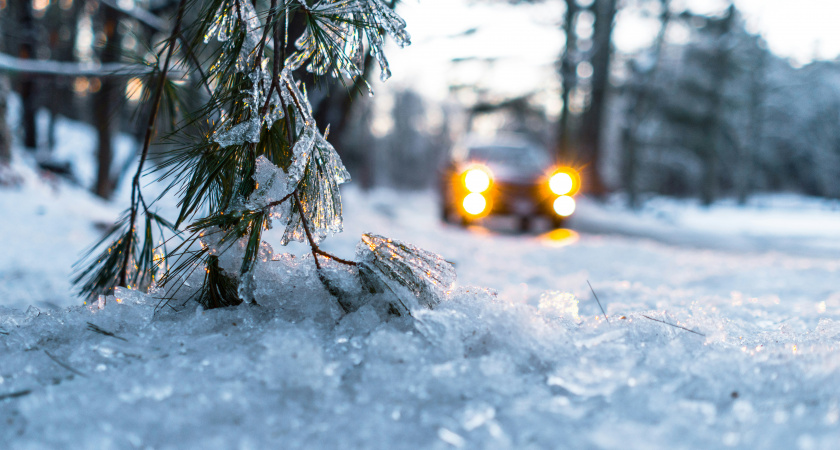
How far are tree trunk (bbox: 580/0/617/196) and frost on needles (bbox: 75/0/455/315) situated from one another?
1060cm

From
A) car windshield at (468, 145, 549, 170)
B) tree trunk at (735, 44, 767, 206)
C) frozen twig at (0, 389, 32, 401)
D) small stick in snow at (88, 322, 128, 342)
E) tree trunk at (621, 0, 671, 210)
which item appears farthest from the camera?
tree trunk at (735, 44, 767, 206)

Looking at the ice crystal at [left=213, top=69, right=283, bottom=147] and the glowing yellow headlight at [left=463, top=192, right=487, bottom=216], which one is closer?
the ice crystal at [left=213, top=69, right=283, bottom=147]

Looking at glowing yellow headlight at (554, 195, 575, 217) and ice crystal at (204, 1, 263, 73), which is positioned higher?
ice crystal at (204, 1, 263, 73)

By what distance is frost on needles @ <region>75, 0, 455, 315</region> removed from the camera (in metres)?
1.28

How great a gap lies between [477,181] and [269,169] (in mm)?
5169

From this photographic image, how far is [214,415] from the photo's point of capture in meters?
0.83

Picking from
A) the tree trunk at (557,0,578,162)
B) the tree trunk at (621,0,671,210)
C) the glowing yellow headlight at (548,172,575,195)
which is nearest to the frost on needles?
the glowing yellow headlight at (548,172,575,195)

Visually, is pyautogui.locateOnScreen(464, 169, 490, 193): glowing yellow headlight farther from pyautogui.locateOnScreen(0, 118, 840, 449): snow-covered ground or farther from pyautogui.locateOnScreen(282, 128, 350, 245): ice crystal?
pyautogui.locateOnScreen(282, 128, 350, 245): ice crystal

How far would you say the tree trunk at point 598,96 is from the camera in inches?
434

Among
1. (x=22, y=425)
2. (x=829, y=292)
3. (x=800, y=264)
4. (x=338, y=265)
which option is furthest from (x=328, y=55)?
(x=800, y=264)

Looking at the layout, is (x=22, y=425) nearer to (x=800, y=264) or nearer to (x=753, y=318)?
(x=753, y=318)

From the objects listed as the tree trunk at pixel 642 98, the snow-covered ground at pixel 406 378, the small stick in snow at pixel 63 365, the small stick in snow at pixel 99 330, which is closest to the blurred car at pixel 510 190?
the snow-covered ground at pixel 406 378

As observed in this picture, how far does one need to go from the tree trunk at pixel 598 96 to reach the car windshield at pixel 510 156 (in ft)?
14.3

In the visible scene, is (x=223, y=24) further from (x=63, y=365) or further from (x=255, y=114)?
(x=63, y=365)
